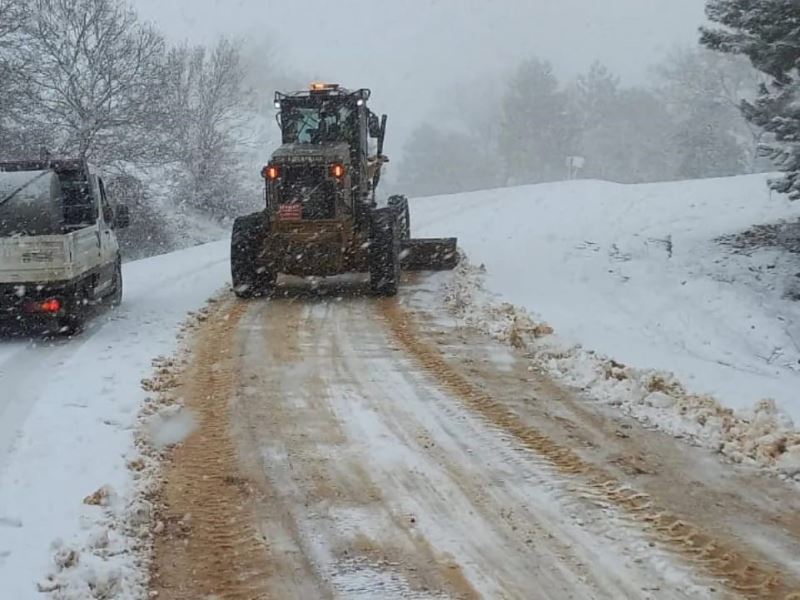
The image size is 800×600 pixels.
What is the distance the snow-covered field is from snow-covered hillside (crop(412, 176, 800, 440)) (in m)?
4.60

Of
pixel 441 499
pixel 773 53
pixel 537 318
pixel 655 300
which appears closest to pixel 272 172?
pixel 537 318

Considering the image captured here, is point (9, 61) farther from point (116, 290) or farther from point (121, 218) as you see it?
point (116, 290)

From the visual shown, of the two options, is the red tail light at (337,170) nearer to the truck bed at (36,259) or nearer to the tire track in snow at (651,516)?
the truck bed at (36,259)

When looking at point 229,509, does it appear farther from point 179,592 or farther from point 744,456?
point 744,456

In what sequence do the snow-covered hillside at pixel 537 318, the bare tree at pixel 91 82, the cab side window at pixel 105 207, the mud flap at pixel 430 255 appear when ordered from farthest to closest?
the bare tree at pixel 91 82
the mud flap at pixel 430 255
the cab side window at pixel 105 207
the snow-covered hillside at pixel 537 318

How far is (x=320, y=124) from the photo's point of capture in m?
13.7

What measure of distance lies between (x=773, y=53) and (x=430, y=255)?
645 centimetres

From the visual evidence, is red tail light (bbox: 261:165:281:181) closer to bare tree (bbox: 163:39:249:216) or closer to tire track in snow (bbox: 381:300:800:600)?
tire track in snow (bbox: 381:300:800:600)

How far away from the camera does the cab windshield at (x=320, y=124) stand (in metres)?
13.6

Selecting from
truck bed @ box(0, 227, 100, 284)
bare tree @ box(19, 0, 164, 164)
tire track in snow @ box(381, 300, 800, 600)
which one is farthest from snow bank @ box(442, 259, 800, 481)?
bare tree @ box(19, 0, 164, 164)

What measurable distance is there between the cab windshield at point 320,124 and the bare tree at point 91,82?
1585cm

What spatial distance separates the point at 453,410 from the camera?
7.08 m

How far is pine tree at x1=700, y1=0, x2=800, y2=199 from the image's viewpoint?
1412 centimetres

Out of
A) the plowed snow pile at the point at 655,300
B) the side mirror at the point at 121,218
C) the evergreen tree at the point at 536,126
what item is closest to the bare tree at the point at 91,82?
the plowed snow pile at the point at 655,300
